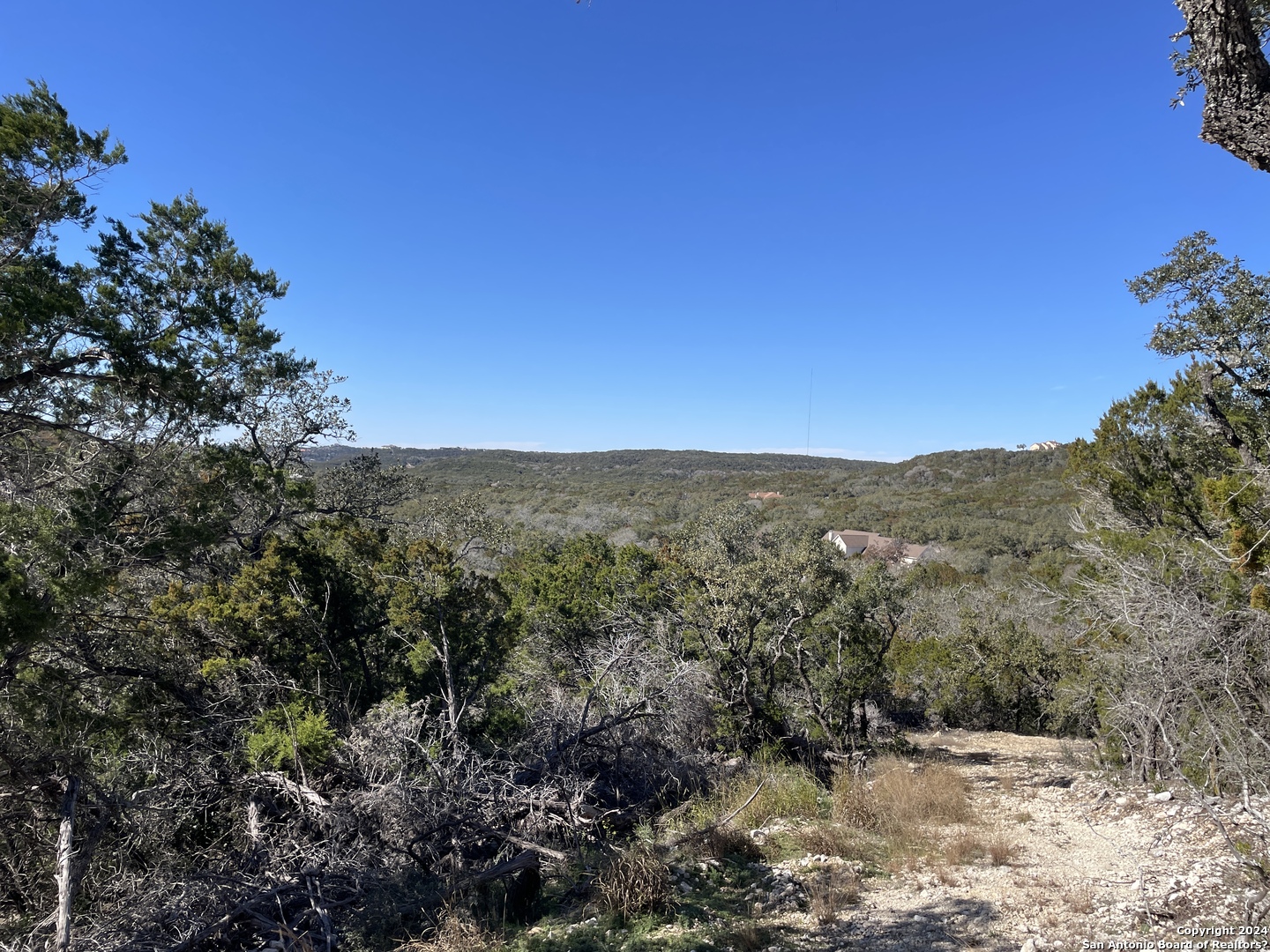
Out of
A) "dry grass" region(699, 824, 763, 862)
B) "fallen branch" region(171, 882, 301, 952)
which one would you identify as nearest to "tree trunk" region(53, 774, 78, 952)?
"fallen branch" region(171, 882, 301, 952)

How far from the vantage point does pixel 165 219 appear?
8.27 m

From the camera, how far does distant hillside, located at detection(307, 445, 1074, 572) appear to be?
35.6 m

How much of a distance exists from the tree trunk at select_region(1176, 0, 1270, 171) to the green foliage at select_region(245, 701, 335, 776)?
7605 mm

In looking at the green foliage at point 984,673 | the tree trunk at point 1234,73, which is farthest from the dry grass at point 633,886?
the green foliage at point 984,673

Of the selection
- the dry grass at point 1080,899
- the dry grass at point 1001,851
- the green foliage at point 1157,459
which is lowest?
the dry grass at point 1001,851

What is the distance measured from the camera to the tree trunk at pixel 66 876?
3.54 m

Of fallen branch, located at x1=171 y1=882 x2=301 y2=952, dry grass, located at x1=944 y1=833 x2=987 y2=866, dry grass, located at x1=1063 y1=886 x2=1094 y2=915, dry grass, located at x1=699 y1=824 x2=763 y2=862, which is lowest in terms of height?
dry grass, located at x1=699 y1=824 x2=763 y2=862

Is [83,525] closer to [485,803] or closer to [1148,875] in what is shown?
[485,803]

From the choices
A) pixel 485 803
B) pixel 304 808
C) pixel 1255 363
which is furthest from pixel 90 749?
pixel 1255 363

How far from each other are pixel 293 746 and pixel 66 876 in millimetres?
1531

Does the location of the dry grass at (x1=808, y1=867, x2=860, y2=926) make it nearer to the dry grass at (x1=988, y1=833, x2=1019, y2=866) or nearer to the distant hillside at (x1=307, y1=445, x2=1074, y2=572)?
the dry grass at (x1=988, y1=833, x2=1019, y2=866)

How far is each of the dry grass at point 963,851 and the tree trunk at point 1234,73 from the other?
641cm

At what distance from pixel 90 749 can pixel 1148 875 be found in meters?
9.55

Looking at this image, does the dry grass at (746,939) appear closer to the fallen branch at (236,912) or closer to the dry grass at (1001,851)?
the dry grass at (1001,851)
